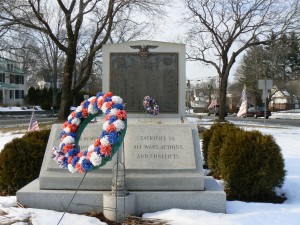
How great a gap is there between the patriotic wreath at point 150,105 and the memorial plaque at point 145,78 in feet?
0.67

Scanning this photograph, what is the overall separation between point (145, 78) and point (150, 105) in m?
0.67

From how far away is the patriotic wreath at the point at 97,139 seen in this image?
5.48m

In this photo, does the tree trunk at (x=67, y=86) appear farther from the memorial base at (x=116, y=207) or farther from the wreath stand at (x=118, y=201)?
the memorial base at (x=116, y=207)

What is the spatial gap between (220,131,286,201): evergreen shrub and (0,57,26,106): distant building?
61.3m

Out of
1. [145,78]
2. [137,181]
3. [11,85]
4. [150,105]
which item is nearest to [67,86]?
[145,78]

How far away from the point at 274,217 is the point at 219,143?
3568 millimetres

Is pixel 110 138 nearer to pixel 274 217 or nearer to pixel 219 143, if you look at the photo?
pixel 274 217

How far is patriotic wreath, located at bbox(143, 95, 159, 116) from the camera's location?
9570 mm

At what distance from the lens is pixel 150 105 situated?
9.66 meters

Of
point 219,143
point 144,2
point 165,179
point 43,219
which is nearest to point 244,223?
point 165,179

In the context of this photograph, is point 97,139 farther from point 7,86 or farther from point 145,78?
point 7,86

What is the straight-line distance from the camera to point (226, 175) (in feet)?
24.7

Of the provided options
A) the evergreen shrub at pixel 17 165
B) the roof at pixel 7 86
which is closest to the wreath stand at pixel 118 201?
the evergreen shrub at pixel 17 165

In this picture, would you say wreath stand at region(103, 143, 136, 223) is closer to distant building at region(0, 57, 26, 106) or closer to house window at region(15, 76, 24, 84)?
distant building at region(0, 57, 26, 106)
